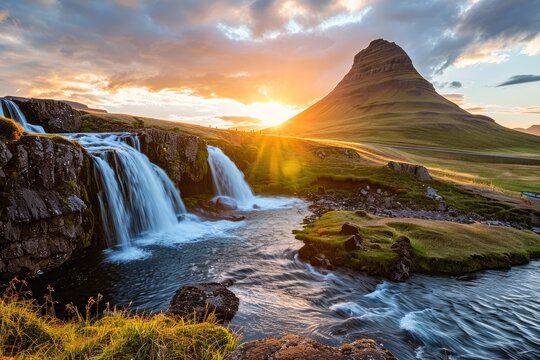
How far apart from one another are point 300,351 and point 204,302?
283 inches

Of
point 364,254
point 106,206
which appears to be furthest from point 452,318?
point 106,206

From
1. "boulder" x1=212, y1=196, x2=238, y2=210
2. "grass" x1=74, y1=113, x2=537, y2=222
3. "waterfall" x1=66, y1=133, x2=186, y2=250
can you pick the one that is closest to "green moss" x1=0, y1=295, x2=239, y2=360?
"waterfall" x1=66, y1=133, x2=186, y2=250

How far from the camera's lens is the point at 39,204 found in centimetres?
1825

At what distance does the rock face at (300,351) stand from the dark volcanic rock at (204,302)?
541cm

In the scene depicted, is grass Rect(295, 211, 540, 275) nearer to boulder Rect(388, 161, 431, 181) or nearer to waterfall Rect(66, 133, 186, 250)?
waterfall Rect(66, 133, 186, 250)

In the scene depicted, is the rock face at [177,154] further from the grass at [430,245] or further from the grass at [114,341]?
the grass at [114,341]

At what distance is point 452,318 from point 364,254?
20.4ft

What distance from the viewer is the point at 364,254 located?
20.6 metres

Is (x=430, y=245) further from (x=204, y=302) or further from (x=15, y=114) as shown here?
(x=15, y=114)

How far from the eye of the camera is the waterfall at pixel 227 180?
43469 millimetres

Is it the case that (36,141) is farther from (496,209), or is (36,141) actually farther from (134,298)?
(496,209)

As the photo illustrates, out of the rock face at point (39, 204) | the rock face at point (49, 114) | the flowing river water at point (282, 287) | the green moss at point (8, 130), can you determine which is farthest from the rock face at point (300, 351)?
the rock face at point (49, 114)

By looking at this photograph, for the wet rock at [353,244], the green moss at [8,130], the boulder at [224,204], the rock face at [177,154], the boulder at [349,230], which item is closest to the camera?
the green moss at [8,130]

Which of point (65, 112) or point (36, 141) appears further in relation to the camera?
point (65, 112)
